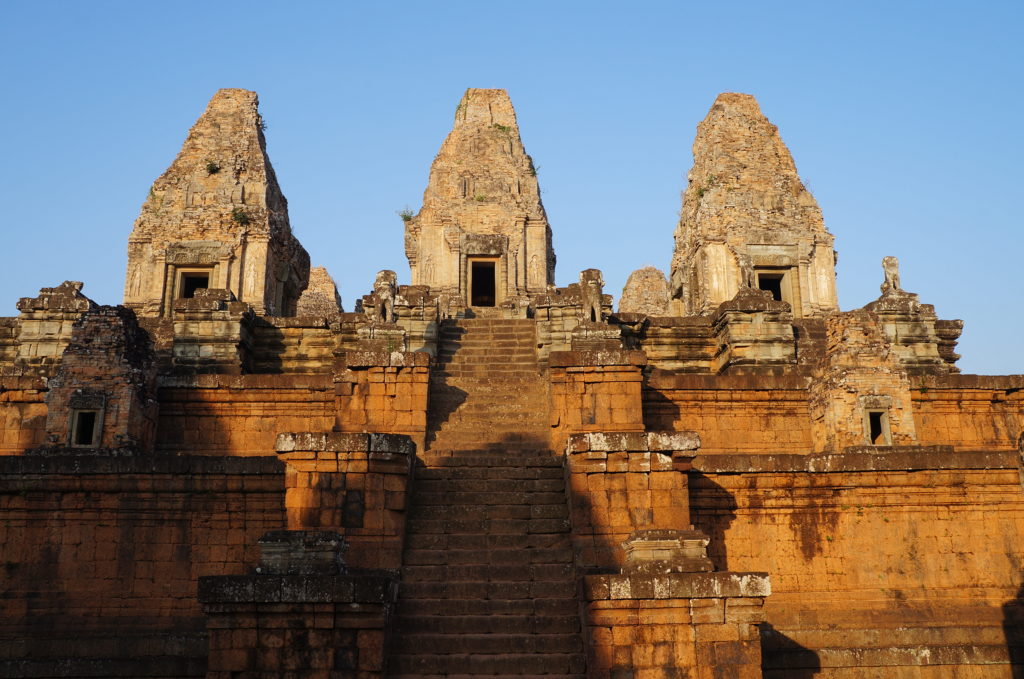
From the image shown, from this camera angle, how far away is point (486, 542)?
9.72 metres

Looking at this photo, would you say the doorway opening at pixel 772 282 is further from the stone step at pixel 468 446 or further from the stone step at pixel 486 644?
the stone step at pixel 486 644

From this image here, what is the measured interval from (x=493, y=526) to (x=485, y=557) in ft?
1.63

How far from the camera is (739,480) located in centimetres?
1048

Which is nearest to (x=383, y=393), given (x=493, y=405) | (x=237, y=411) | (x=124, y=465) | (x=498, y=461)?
(x=493, y=405)

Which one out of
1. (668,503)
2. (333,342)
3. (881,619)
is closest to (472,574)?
(668,503)

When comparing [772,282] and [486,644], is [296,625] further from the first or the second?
[772,282]

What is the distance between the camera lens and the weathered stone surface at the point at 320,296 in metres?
36.5

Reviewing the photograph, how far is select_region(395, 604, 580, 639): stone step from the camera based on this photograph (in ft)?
28.3

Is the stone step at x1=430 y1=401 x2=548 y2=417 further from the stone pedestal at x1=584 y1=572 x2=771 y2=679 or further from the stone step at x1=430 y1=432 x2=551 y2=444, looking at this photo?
the stone pedestal at x1=584 y1=572 x2=771 y2=679

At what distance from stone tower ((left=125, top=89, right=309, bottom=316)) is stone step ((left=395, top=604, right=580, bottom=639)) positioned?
15.6 meters

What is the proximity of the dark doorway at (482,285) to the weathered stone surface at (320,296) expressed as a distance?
778 centimetres

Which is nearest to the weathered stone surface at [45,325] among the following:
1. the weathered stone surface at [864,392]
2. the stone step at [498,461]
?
the stone step at [498,461]

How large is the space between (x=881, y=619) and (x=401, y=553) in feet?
16.2

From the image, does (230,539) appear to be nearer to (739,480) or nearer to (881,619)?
(739,480)
